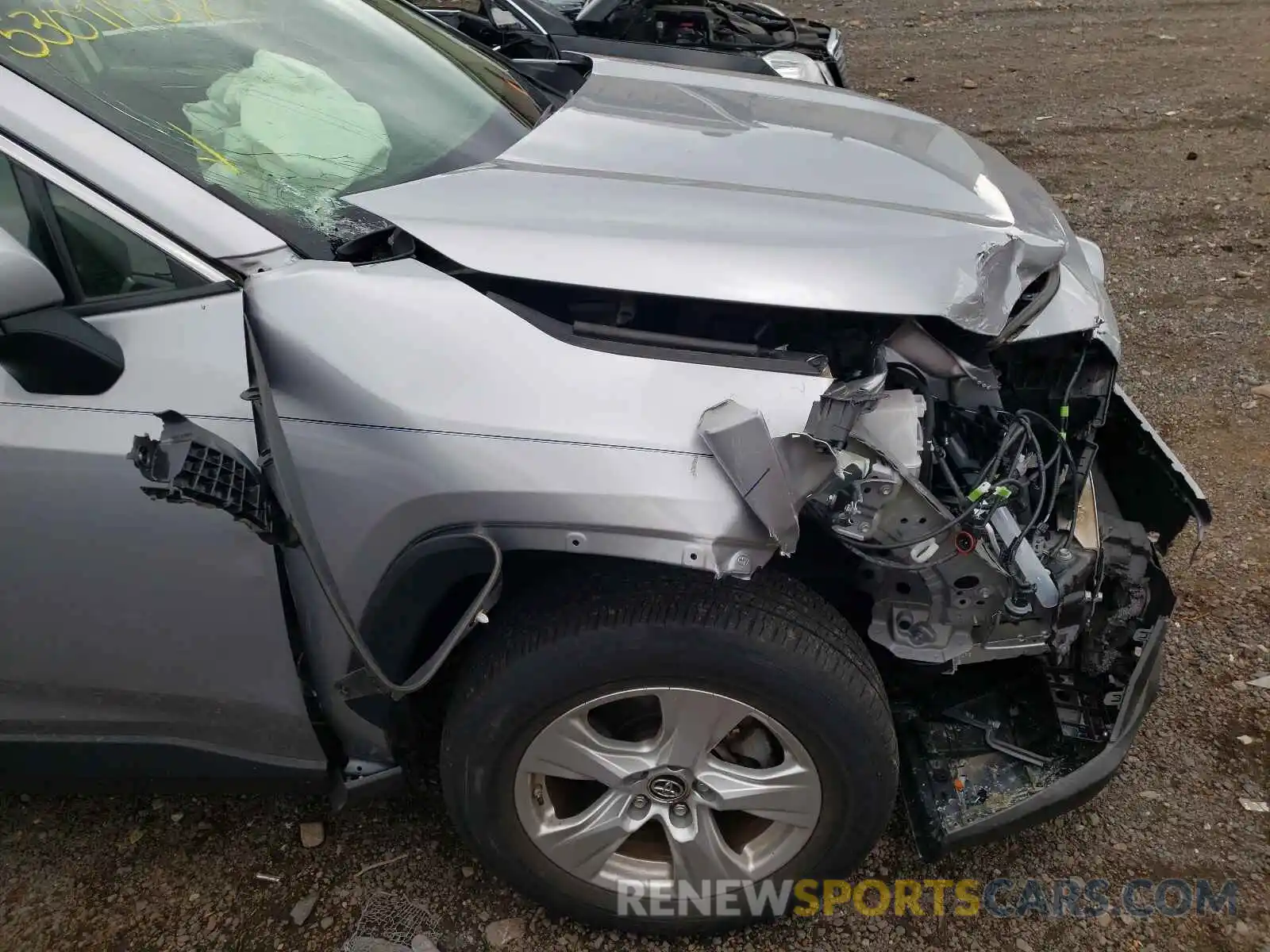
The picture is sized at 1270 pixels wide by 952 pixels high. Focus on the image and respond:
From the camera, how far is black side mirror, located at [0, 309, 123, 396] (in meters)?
1.40

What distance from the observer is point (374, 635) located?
1.60 meters

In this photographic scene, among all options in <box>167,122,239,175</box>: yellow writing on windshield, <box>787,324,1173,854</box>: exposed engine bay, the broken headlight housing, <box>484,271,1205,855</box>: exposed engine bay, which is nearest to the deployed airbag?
<box>167,122,239,175</box>: yellow writing on windshield

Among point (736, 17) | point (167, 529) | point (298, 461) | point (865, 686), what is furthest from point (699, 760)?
point (736, 17)

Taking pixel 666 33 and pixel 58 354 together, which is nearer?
A: pixel 58 354

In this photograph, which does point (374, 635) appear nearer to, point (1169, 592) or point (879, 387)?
point (879, 387)

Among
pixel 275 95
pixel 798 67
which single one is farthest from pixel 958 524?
pixel 798 67

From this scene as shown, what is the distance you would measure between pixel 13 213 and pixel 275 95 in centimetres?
65

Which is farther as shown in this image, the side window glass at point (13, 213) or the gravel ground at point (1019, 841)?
the gravel ground at point (1019, 841)

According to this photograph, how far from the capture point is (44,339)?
141 centimetres

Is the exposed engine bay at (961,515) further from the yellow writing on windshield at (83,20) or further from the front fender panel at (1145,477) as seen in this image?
the yellow writing on windshield at (83,20)

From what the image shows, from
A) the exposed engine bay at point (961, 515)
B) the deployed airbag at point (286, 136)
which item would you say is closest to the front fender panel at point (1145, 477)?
the exposed engine bay at point (961, 515)

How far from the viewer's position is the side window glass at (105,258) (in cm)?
148

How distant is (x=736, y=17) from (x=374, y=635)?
15.2 ft

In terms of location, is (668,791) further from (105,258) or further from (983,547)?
(105,258)
